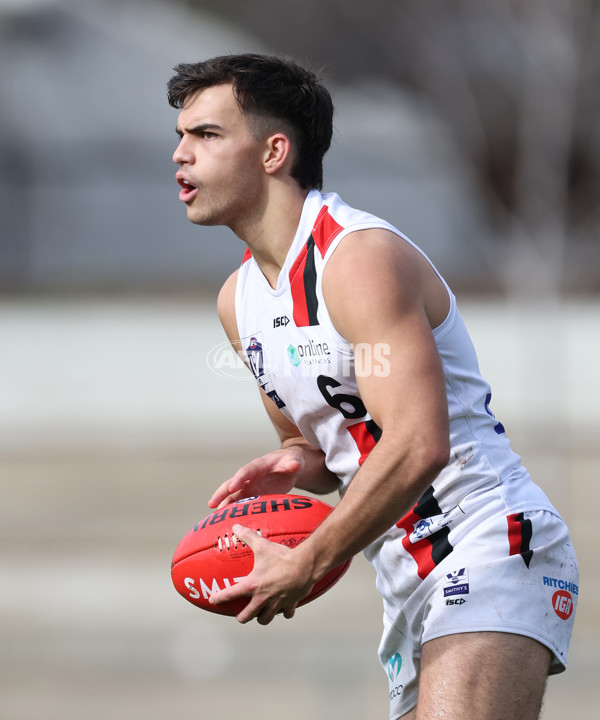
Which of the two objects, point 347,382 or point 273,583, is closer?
point 273,583

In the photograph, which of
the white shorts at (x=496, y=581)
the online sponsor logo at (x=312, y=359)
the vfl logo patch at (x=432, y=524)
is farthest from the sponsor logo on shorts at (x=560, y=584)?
the online sponsor logo at (x=312, y=359)

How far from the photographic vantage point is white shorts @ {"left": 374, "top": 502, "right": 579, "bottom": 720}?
10.3 ft

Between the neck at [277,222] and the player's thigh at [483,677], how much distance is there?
1378mm

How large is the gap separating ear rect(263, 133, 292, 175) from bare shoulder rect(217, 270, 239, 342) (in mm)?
550

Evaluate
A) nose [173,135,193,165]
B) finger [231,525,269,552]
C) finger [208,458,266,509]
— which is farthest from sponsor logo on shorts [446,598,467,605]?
nose [173,135,193,165]

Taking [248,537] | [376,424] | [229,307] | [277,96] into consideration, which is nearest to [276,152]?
[277,96]

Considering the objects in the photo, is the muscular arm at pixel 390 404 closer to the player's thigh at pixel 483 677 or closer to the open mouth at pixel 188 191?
the player's thigh at pixel 483 677

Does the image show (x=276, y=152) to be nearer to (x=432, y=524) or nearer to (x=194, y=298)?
→ (x=432, y=524)

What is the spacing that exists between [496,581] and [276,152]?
5.23 ft

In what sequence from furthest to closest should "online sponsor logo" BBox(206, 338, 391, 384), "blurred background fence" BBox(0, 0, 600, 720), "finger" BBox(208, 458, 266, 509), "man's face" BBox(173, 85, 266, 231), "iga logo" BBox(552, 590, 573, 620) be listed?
"blurred background fence" BBox(0, 0, 600, 720) < "finger" BBox(208, 458, 266, 509) < "man's face" BBox(173, 85, 266, 231) < "iga logo" BBox(552, 590, 573, 620) < "online sponsor logo" BBox(206, 338, 391, 384)

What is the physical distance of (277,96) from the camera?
3.55m

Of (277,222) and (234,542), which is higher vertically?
(277,222)

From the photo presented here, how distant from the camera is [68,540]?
32.4ft

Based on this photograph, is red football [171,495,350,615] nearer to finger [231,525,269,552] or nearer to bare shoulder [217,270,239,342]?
finger [231,525,269,552]
